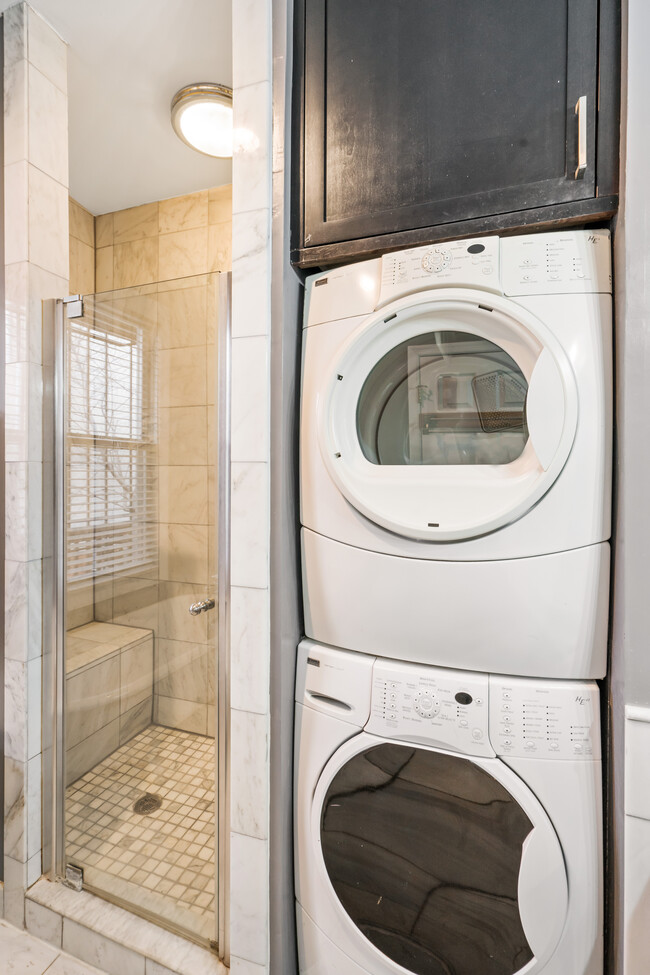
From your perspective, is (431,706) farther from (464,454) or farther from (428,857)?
(464,454)

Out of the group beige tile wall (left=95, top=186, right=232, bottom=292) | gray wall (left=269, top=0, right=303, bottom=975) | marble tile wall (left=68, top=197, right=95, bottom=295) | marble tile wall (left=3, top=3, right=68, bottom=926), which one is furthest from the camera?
marble tile wall (left=68, top=197, right=95, bottom=295)

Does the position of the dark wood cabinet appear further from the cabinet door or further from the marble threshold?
the marble threshold

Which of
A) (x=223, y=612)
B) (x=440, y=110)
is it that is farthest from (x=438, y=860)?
(x=440, y=110)

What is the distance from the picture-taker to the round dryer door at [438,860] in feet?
2.85

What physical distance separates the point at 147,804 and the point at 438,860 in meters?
0.84

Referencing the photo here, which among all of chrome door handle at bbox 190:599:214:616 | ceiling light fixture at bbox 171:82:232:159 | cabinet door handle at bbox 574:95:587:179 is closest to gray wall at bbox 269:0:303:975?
chrome door handle at bbox 190:599:214:616

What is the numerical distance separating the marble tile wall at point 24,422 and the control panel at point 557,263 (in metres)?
1.31

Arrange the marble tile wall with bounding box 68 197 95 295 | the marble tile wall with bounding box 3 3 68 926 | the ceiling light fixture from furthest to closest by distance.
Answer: the marble tile wall with bounding box 68 197 95 295 → the ceiling light fixture → the marble tile wall with bounding box 3 3 68 926

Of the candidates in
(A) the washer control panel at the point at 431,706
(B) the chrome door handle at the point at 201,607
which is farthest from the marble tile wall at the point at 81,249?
(A) the washer control panel at the point at 431,706

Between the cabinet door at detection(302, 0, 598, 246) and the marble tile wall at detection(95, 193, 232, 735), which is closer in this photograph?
the cabinet door at detection(302, 0, 598, 246)

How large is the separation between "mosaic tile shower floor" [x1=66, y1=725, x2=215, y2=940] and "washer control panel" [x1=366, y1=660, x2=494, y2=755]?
1.70ft

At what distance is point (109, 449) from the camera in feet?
4.48

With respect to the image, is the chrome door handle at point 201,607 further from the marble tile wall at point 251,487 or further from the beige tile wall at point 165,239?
the beige tile wall at point 165,239

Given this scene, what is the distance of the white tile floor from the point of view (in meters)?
1.26
